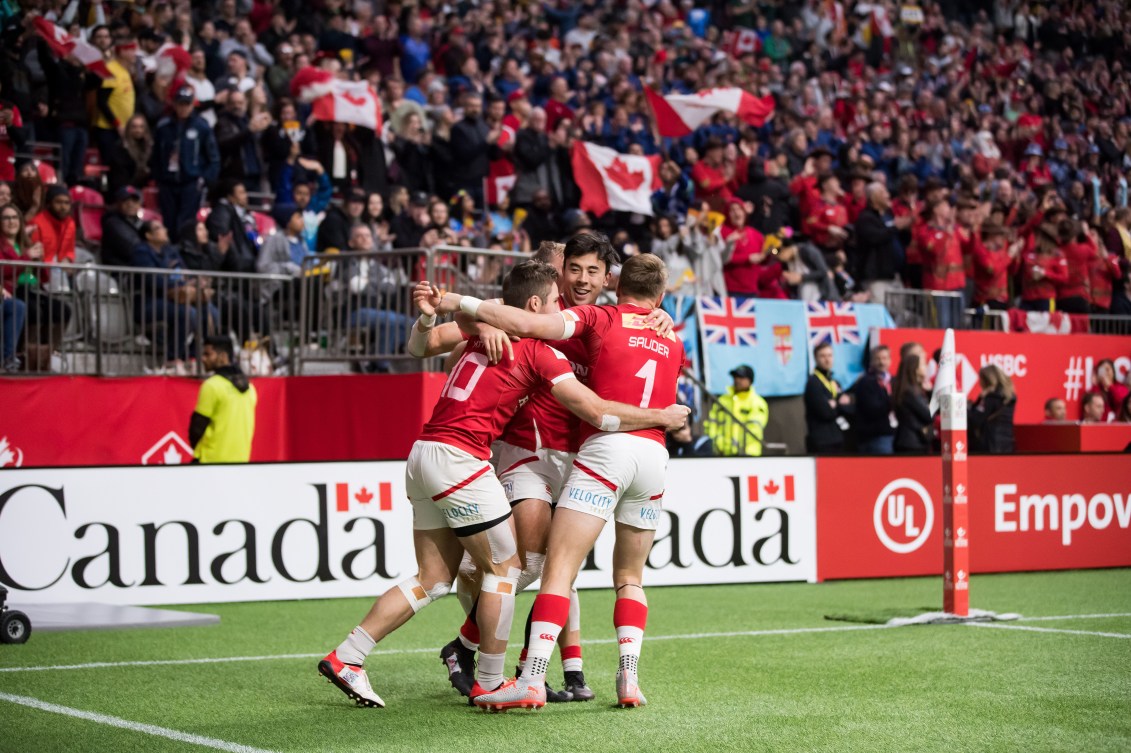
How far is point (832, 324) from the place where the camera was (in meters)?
17.7

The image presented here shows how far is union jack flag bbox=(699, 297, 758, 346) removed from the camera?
1675 centimetres

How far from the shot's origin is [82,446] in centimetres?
1430

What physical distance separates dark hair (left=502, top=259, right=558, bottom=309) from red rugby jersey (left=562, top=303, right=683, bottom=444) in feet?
0.66

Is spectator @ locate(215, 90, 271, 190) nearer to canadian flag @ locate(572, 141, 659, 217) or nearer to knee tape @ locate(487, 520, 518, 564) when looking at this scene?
canadian flag @ locate(572, 141, 659, 217)

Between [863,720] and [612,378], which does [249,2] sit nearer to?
[612,378]

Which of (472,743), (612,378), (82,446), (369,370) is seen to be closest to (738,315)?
(369,370)

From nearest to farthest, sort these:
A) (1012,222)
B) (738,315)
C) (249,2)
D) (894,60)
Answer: (738,315)
(249,2)
(1012,222)
(894,60)

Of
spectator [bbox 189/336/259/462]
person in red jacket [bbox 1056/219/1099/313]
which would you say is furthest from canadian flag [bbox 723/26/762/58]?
spectator [bbox 189/336/259/462]

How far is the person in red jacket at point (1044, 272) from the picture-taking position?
69.5 feet

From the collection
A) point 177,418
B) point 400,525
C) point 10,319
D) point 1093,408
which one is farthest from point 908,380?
point 10,319

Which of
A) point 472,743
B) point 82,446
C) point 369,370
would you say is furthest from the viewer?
point 369,370

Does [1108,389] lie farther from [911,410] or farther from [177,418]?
[177,418]

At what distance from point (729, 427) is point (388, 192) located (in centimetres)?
531

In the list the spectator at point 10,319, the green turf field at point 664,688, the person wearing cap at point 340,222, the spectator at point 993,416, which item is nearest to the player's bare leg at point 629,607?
the green turf field at point 664,688
